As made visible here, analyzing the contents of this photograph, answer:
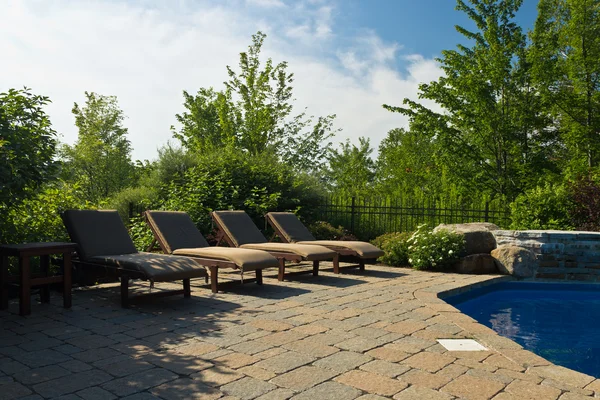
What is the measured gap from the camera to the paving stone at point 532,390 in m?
2.97

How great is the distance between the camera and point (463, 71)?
18.0 meters

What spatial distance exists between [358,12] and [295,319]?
5014mm

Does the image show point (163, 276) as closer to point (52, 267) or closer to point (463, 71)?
point (52, 267)

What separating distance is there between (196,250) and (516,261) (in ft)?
20.3

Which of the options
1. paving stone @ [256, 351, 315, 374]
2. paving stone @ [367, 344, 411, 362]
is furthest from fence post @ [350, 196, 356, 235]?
paving stone @ [256, 351, 315, 374]

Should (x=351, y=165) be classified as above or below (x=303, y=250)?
above

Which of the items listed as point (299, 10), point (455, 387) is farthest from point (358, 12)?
point (455, 387)

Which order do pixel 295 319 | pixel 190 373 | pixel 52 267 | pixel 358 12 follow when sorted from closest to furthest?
pixel 190 373, pixel 295 319, pixel 52 267, pixel 358 12

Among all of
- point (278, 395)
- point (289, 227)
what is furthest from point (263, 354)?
point (289, 227)

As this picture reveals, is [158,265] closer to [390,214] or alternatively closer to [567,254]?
[567,254]

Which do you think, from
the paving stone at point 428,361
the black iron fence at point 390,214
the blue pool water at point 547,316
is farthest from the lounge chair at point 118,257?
the black iron fence at point 390,214

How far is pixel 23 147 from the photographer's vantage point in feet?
18.1

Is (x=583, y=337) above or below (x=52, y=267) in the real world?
below

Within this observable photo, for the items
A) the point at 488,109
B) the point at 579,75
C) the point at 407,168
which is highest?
the point at 579,75
